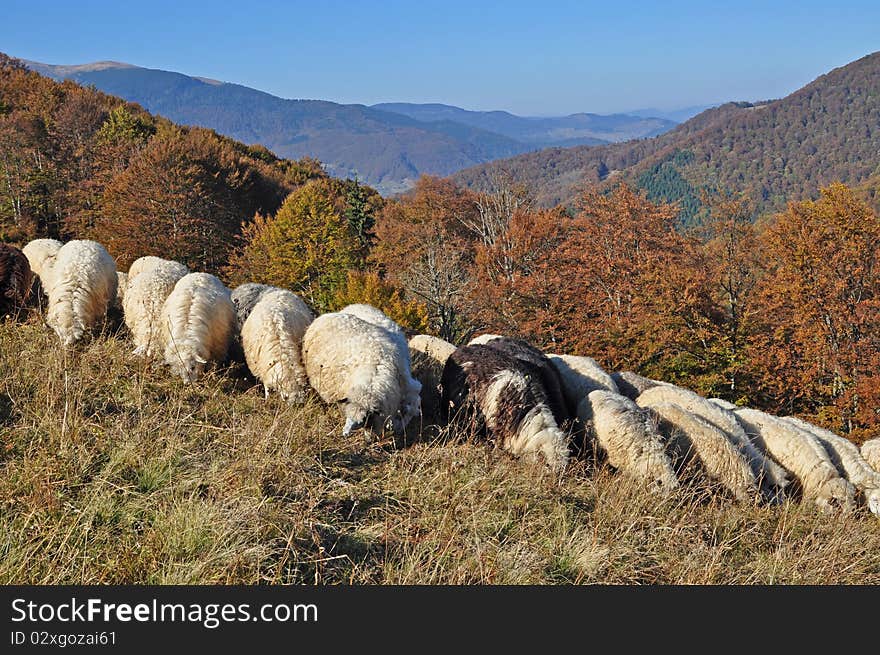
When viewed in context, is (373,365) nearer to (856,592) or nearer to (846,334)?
(856,592)

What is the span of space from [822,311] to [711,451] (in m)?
23.4

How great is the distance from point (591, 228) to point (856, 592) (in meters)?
30.4

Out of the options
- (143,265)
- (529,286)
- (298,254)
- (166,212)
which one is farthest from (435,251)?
(143,265)

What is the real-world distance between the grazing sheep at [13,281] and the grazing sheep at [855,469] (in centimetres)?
1222

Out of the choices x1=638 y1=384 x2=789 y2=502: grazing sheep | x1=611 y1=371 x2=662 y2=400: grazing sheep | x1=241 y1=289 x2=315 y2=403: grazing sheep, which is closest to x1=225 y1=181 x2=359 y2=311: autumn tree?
x1=611 y1=371 x2=662 y2=400: grazing sheep

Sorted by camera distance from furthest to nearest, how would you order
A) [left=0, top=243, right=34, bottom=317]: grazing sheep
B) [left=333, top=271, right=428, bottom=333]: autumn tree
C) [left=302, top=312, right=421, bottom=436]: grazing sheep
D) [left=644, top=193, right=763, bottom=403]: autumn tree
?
[left=333, top=271, right=428, bottom=333]: autumn tree
[left=644, top=193, right=763, bottom=403]: autumn tree
[left=0, top=243, right=34, bottom=317]: grazing sheep
[left=302, top=312, right=421, bottom=436]: grazing sheep

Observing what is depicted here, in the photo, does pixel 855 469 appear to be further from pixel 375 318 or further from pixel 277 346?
pixel 277 346

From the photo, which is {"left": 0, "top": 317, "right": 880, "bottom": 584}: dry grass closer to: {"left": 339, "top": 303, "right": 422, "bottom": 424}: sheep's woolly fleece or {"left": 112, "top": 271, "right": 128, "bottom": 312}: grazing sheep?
{"left": 339, "top": 303, "right": 422, "bottom": 424}: sheep's woolly fleece

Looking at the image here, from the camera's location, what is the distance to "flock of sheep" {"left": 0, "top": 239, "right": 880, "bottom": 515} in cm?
709

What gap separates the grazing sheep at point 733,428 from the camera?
25.7 ft

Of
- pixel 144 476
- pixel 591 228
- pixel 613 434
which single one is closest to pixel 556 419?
pixel 613 434

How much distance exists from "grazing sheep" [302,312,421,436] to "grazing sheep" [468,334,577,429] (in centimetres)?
164

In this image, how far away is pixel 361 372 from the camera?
277 inches

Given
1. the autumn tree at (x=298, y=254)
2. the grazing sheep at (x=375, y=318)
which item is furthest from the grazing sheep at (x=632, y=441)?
the autumn tree at (x=298, y=254)
